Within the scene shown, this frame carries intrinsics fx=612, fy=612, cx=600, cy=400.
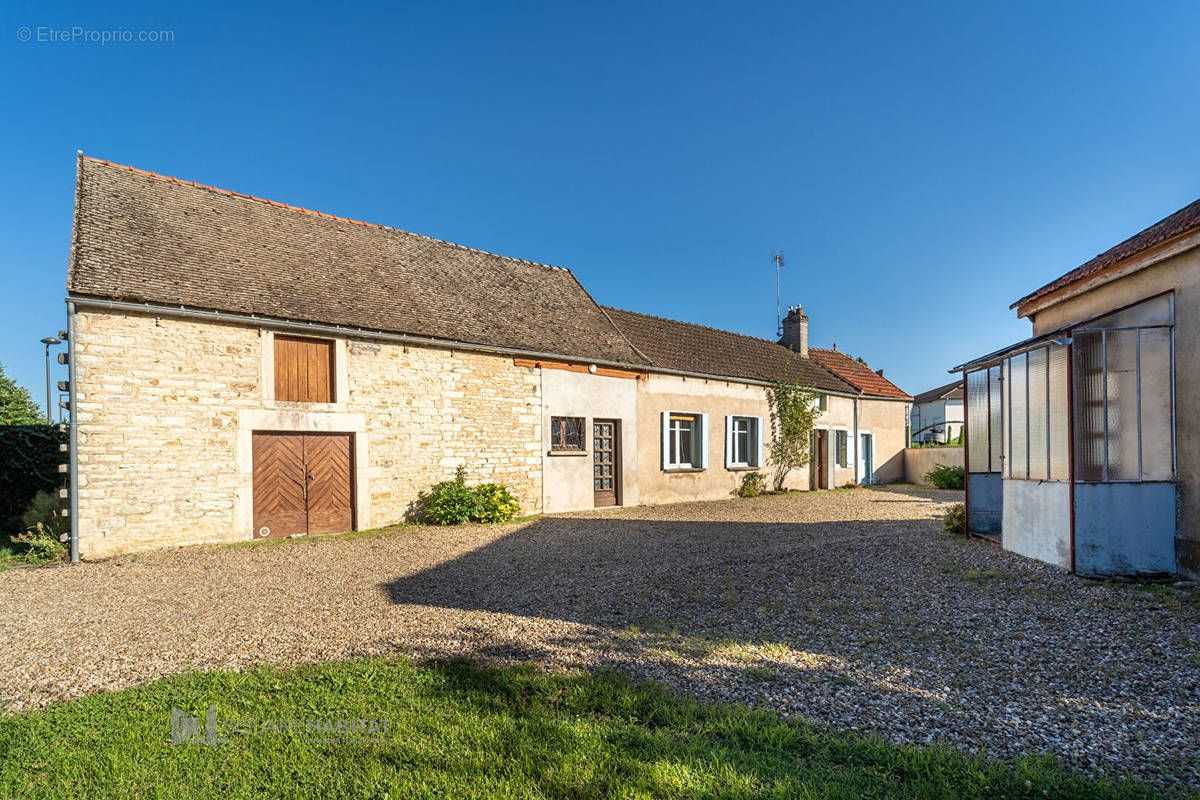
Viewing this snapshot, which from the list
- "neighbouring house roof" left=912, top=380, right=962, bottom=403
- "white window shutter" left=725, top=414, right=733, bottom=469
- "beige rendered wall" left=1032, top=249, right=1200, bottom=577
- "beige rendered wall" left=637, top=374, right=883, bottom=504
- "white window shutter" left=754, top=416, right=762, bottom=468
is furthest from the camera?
"neighbouring house roof" left=912, top=380, right=962, bottom=403

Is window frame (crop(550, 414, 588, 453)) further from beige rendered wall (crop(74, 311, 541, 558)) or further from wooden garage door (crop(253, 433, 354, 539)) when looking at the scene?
wooden garage door (crop(253, 433, 354, 539))

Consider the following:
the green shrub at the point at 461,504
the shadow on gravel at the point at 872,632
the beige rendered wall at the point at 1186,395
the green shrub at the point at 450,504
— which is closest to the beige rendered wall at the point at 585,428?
the green shrub at the point at 461,504

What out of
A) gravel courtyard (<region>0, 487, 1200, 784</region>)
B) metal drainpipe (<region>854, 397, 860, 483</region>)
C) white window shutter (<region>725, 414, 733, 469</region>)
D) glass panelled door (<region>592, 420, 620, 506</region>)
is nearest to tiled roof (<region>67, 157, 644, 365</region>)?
glass panelled door (<region>592, 420, 620, 506</region>)

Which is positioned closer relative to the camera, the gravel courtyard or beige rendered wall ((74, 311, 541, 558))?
the gravel courtyard

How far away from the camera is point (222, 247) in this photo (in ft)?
35.4

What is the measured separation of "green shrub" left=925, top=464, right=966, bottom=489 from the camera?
1838 centimetres

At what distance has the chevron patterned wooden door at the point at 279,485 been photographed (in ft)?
32.2

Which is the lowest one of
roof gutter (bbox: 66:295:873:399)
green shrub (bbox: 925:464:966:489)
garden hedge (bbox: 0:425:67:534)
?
green shrub (bbox: 925:464:966:489)

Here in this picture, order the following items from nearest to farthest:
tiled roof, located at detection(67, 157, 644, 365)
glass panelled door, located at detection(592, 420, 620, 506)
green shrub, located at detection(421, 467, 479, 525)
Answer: tiled roof, located at detection(67, 157, 644, 365) → green shrub, located at detection(421, 467, 479, 525) → glass panelled door, located at detection(592, 420, 620, 506)

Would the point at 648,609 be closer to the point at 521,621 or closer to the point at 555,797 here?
Answer: the point at 521,621

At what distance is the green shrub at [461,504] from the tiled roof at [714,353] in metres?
5.32

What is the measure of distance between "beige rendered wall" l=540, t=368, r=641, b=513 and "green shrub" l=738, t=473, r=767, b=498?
148 inches

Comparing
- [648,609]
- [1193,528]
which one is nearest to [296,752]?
[648,609]

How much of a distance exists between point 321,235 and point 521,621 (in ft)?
34.1
